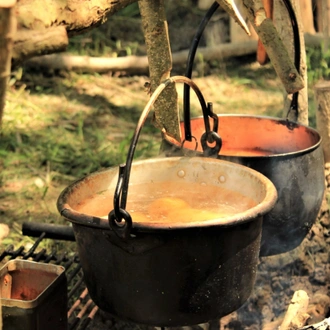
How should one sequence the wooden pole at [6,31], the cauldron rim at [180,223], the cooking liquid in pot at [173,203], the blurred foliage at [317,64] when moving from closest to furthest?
1. the wooden pole at [6,31]
2. the cauldron rim at [180,223]
3. the cooking liquid in pot at [173,203]
4. the blurred foliage at [317,64]

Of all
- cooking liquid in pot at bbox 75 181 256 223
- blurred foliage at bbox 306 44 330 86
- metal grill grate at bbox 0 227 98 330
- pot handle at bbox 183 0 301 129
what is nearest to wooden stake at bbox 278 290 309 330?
cooking liquid in pot at bbox 75 181 256 223

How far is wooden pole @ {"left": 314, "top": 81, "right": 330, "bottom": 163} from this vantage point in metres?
4.09

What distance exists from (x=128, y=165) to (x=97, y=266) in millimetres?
418

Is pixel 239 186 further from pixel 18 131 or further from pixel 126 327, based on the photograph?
pixel 18 131

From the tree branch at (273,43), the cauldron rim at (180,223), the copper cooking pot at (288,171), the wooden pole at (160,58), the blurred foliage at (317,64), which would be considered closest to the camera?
the cauldron rim at (180,223)

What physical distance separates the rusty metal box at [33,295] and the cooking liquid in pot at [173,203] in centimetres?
28

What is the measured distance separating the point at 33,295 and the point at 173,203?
61 cm

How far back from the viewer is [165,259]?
7.53ft

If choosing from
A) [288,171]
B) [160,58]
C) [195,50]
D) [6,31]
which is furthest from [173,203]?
[6,31]

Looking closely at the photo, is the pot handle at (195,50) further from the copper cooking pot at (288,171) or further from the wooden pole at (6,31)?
the wooden pole at (6,31)

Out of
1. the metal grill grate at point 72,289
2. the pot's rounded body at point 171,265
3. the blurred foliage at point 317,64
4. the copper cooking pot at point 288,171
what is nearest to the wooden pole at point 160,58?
the copper cooking pot at point 288,171

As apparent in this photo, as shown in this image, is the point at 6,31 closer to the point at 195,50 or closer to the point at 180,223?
the point at 180,223

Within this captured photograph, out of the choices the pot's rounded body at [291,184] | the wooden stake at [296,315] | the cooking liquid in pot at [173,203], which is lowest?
the wooden stake at [296,315]

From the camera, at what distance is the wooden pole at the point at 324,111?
4.09m
